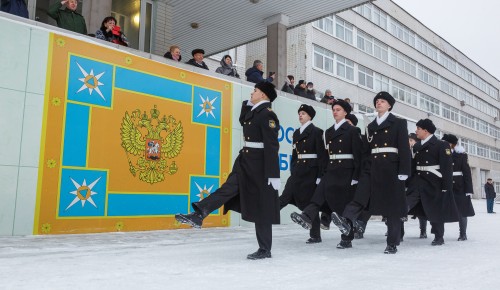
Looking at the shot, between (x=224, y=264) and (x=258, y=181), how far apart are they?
99 cm

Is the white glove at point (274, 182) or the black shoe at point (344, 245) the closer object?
the white glove at point (274, 182)

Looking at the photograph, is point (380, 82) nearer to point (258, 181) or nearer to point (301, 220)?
point (301, 220)

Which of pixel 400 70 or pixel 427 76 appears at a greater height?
pixel 427 76

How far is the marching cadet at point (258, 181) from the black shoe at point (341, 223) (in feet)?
2.80

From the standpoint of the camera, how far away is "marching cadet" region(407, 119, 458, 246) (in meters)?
6.94

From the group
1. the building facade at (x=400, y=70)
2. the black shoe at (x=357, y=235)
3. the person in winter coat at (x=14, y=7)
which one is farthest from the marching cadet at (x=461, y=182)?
the building facade at (x=400, y=70)

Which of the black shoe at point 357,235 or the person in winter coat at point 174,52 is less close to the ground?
the person in winter coat at point 174,52

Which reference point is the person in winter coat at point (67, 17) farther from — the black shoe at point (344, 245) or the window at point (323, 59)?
the window at point (323, 59)

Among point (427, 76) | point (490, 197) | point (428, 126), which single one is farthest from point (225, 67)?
point (427, 76)

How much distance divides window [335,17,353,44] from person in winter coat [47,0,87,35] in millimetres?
23864

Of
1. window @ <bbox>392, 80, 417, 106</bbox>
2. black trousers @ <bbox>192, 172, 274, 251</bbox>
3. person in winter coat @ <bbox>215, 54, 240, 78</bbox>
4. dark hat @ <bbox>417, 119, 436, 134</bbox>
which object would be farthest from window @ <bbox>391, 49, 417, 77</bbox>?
black trousers @ <bbox>192, 172, 274, 251</bbox>

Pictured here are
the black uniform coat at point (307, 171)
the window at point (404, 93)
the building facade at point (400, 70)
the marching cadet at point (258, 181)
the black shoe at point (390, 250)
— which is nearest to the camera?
the marching cadet at point (258, 181)

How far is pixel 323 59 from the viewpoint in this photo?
28.3m

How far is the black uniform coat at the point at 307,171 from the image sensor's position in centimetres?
650
